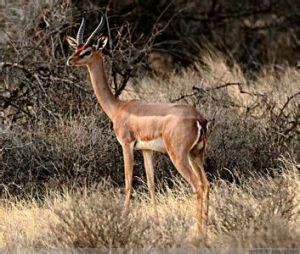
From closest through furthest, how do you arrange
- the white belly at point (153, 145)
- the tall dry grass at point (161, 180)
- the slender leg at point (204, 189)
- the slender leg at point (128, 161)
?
the tall dry grass at point (161, 180) → the slender leg at point (204, 189) → the white belly at point (153, 145) → the slender leg at point (128, 161)

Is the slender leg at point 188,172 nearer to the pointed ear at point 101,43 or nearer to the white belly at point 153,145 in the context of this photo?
the white belly at point 153,145

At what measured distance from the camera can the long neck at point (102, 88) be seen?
12508mm

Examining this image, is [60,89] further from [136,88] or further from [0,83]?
[136,88]

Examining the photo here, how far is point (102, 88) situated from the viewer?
12.6m

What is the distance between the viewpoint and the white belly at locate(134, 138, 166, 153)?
Answer: 1152 centimetres

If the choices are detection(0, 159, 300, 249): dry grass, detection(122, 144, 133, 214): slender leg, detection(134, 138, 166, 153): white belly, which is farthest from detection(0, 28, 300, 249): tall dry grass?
detection(134, 138, 166, 153): white belly

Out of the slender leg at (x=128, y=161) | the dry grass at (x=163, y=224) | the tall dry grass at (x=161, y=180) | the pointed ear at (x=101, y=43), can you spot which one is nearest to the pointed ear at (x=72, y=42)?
the pointed ear at (x=101, y=43)

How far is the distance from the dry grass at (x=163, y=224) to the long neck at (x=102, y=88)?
1.44 metres

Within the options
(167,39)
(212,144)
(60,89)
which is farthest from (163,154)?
(167,39)

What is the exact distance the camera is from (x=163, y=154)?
45.7 ft

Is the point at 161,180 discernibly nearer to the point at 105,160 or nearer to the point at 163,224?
the point at 105,160

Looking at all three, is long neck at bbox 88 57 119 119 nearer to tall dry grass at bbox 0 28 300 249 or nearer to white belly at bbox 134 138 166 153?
white belly at bbox 134 138 166 153

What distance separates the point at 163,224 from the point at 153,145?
1.41 metres

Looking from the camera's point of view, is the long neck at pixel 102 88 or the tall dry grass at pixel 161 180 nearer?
the tall dry grass at pixel 161 180
